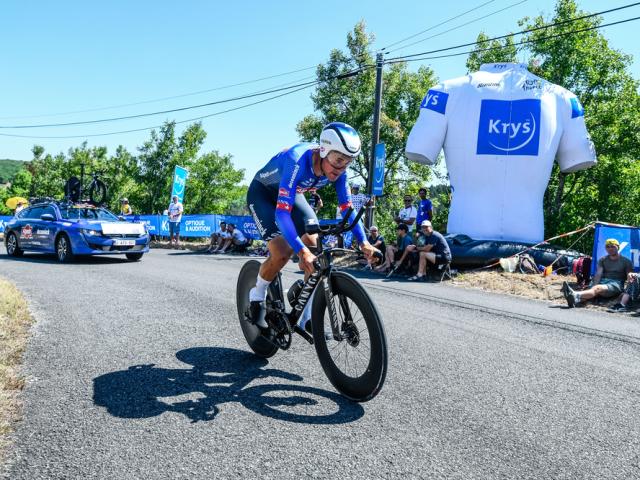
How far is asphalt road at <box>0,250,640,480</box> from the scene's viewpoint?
2424mm

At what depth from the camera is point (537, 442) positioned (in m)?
2.73

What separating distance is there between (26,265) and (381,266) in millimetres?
8202

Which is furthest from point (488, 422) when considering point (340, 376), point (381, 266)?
point (381, 266)

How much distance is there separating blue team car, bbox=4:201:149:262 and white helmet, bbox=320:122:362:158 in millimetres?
10137

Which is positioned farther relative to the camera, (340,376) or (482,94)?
(482,94)

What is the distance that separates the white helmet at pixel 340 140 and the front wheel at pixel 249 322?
50.7 inches

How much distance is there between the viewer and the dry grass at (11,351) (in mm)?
2791

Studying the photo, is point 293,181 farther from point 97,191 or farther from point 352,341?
point 97,191

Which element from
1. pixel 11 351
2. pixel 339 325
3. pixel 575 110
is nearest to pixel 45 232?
pixel 11 351

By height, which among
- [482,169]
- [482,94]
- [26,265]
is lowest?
[26,265]

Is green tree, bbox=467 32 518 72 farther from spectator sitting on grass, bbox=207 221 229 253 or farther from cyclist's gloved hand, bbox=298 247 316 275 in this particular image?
cyclist's gloved hand, bbox=298 247 316 275

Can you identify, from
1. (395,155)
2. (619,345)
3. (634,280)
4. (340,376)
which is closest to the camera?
(340,376)

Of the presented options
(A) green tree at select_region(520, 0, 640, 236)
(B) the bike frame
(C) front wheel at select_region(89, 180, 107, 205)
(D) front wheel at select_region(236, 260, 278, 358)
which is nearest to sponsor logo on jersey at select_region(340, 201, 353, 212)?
(B) the bike frame

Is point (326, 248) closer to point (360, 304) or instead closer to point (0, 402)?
point (360, 304)
